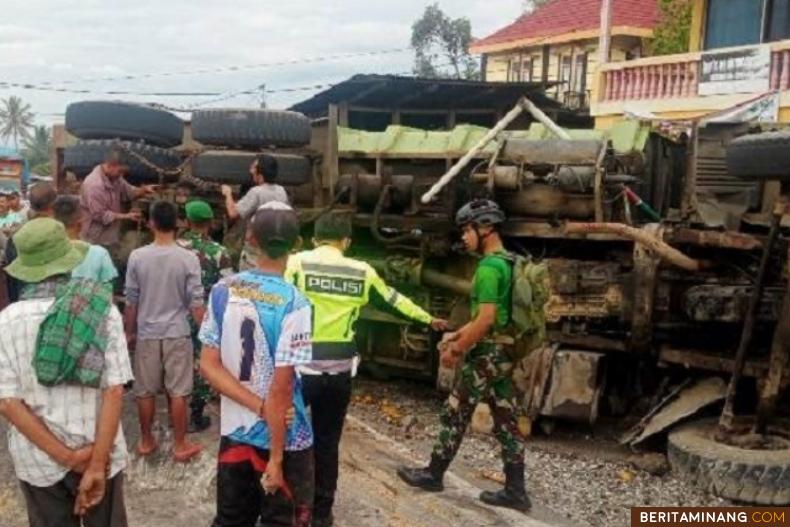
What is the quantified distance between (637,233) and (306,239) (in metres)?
3.17

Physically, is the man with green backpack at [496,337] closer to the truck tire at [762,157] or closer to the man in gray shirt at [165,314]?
the man in gray shirt at [165,314]

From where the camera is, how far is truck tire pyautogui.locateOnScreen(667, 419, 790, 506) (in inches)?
204

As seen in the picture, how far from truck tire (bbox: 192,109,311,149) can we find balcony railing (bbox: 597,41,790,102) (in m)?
8.90

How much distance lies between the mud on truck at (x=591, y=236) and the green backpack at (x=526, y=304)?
2.46ft

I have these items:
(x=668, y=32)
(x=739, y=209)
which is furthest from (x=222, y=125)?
(x=668, y=32)

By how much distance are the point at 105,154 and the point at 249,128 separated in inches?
47.5

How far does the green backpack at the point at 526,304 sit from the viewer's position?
178 inches

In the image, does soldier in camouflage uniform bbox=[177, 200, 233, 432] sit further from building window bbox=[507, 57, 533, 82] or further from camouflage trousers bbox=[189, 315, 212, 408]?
building window bbox=[507, 57, 533, 82]

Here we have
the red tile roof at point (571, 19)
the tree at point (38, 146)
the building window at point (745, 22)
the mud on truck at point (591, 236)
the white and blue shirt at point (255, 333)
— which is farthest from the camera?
the tree at point (38, 146)

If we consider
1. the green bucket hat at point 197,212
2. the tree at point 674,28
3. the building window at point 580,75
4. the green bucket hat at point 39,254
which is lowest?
the green bucket hat at point 197,212

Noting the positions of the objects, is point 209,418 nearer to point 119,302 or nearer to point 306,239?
point 119,302

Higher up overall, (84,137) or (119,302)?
(84,137)

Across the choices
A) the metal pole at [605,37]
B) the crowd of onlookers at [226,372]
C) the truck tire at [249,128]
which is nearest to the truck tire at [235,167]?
the truck tire at [249,128]

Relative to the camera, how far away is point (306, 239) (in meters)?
7.75
